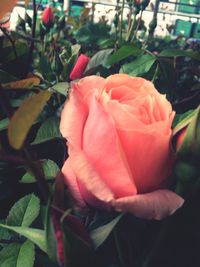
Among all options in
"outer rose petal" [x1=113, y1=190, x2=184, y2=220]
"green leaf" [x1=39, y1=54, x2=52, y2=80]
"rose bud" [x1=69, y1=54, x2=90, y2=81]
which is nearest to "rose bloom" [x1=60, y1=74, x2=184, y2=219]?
"outer rose petal" [x1=113, y1=190, x2=184, y2=220]

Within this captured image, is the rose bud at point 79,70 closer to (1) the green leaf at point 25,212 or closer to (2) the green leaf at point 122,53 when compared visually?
(2) the green leaf at point 122,53

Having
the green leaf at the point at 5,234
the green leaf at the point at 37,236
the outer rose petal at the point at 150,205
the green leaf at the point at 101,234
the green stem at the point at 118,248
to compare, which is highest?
the outer rose petal at the point at 150,205

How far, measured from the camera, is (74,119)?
10.6 inches

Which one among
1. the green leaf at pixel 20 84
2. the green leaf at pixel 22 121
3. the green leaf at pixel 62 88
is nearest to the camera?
the green leaf at pixel 22 121

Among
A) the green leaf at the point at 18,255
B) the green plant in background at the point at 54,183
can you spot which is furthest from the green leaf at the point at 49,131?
the green leaf at the point at 18,255

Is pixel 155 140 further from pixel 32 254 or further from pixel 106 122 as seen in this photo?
pixel 32 254

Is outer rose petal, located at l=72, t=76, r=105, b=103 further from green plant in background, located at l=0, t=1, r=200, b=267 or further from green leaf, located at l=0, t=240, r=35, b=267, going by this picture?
green leaf, located at l=0, t=240, r=35, b=267

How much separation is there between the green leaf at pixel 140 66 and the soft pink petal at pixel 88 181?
Answer: 270 mm

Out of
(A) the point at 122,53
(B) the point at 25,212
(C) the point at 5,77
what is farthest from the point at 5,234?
(A) the point at 122,53

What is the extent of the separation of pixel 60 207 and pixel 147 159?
0.06 meters

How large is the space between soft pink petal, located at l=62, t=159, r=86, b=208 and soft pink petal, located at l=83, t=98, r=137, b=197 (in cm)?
2

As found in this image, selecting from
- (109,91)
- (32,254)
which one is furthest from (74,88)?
(32,254)

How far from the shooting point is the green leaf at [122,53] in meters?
0.52

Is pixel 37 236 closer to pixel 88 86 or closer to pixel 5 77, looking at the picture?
pixel 88 86
